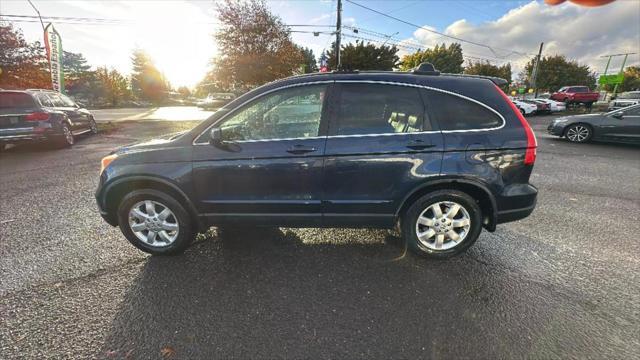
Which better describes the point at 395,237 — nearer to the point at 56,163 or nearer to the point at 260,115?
the point at 260,115

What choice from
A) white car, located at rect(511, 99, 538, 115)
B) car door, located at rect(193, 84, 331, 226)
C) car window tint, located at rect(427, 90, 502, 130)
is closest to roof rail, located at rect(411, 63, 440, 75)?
car window tint, located at rect(427, 90, 502, 130)

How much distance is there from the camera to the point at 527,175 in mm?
2889

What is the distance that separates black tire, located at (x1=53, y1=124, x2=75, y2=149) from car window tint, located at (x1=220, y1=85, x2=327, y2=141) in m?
8.76

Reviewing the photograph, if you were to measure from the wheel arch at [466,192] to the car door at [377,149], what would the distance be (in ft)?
0.26

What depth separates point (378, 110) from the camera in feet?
9.32

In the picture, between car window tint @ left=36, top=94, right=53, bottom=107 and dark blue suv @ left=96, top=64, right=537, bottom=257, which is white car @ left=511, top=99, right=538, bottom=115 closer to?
dark blue suv @ left=96, top=64, right=537, bottom=257

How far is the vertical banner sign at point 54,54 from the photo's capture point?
13172mm

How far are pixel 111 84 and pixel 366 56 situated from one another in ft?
109

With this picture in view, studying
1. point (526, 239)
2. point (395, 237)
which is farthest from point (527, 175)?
point (395, 237)

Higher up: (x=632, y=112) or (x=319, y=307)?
(x=632, y=112)

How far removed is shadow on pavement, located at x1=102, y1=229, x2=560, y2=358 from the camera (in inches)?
79.1

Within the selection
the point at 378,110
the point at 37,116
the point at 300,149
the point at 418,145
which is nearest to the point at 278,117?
the point at 300,149

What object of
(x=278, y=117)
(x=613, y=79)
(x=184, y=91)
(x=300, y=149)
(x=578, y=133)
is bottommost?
(x=578, y=133)

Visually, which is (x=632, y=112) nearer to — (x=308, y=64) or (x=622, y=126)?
(x=622, y=126)
